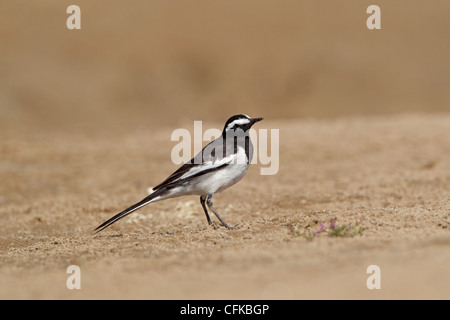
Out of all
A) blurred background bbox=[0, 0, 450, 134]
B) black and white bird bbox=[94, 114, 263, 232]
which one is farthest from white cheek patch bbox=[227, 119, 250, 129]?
blurred background bbox=[0, 0, 450, 134]

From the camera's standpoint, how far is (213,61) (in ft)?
90.5

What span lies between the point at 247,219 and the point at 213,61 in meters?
19.5

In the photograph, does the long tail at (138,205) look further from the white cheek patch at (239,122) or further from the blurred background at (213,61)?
the blurred background at (213,61)

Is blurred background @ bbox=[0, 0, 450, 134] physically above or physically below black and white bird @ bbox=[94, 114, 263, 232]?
above

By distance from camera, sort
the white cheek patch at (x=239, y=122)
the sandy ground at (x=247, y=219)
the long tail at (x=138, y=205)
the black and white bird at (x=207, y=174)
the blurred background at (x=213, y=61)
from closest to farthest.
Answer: the sandy ground at (x=247, y=219), the long tail at (x=138, y=205), the black and white bird at (x=207, y=174), the white cheek patch at (x=239, y=122), the blurred background at (x=213, y=61)

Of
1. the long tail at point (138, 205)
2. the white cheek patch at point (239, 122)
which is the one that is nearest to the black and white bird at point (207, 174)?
the long tail at point (138, 205)

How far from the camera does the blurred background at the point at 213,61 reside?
80.4 ft

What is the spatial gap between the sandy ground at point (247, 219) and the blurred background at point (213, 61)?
6.12 meters

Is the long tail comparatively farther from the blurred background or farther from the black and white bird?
the blurred background

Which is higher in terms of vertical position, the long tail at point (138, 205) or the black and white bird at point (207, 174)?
the black and white bird at point (207, 174)

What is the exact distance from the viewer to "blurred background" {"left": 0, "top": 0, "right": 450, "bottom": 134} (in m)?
24.5

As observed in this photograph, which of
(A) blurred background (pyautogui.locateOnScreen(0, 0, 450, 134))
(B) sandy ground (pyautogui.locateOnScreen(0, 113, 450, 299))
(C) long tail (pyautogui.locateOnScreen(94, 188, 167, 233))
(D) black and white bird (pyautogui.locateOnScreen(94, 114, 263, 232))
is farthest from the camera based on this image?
(A) blurred background (pyautogui.locateOnScreen(0, 0, 450, 134))

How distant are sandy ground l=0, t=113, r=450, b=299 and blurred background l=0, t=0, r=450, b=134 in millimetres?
6116
